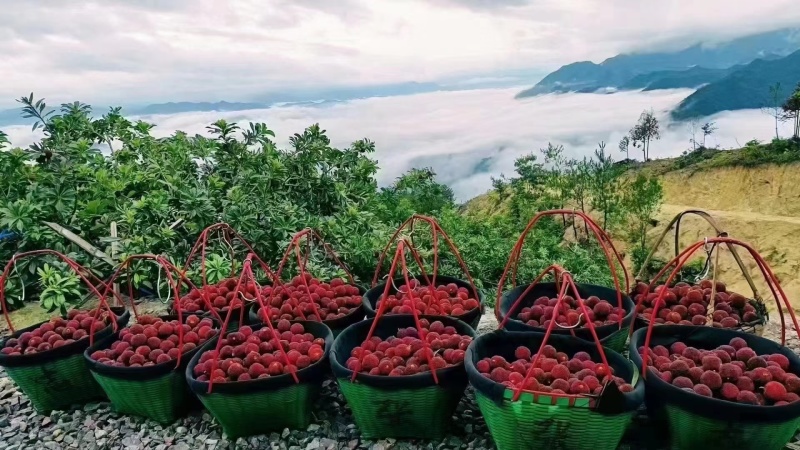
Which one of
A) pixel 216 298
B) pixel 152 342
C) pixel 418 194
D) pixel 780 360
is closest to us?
pixel 780 360

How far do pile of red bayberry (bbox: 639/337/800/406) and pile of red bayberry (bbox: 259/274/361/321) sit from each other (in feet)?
5.01

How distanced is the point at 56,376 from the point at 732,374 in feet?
9.70

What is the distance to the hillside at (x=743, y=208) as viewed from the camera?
21.5ft

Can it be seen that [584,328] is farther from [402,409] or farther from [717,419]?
[402,409]

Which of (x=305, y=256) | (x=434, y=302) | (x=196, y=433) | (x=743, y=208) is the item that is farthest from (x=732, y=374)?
(x=743, y=208)

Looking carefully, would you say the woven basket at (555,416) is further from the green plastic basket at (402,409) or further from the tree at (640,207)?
the tree at (640,207)

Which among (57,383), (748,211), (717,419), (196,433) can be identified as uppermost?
(717,419)

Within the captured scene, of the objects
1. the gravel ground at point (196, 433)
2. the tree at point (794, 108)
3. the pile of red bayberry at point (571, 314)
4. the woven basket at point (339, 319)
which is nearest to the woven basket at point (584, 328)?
the pile of red bayberry at point (571, 314)

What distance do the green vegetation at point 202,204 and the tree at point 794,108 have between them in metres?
3.44

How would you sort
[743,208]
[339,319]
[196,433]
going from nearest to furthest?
[196,433] → [339,319] → [743,208]

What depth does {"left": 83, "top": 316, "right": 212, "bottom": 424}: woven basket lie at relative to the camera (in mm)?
2844

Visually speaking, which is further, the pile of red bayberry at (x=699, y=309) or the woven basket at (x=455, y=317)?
the woven basket at (x=455, y=317)

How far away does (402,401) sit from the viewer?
8.29ft

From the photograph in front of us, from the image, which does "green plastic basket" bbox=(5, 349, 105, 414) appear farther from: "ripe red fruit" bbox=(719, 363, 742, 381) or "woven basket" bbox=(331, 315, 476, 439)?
"ripe red fruit" bbox=(719, 363, 742, 381)
